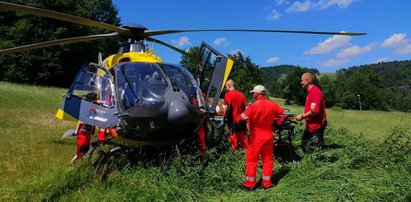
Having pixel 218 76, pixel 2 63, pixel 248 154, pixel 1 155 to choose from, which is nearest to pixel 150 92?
pixel 218 76

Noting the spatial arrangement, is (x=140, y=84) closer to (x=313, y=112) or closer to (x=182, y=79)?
(x=182, y=79)

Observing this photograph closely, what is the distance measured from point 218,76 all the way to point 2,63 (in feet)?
125

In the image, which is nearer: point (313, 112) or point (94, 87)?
point (313, 112)

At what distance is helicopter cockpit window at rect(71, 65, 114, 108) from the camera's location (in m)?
6.83

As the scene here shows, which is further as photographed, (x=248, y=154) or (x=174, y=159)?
(x=174, y=159)

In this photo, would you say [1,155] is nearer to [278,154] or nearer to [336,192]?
[278,154]

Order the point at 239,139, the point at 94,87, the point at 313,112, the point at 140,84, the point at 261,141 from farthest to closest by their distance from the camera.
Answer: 1. the point at 239,139
2. the point at 94,87
3. the point at 313,112
4. the point at 140,84
5. the point at 261,141

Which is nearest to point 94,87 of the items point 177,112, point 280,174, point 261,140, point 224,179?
point 177,112

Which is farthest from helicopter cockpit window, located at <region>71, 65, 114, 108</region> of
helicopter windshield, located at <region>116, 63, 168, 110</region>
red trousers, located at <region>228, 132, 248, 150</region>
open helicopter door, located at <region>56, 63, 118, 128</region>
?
red trousers, located at <region>228, 132, 248, 150</region>

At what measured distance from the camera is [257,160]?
A: 607 centimetres

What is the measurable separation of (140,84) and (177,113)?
94cm

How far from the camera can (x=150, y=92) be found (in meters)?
6.48

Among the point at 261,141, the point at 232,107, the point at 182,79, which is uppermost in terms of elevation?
the point at 182,79

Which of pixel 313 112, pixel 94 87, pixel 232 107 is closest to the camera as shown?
pixel 313 112
